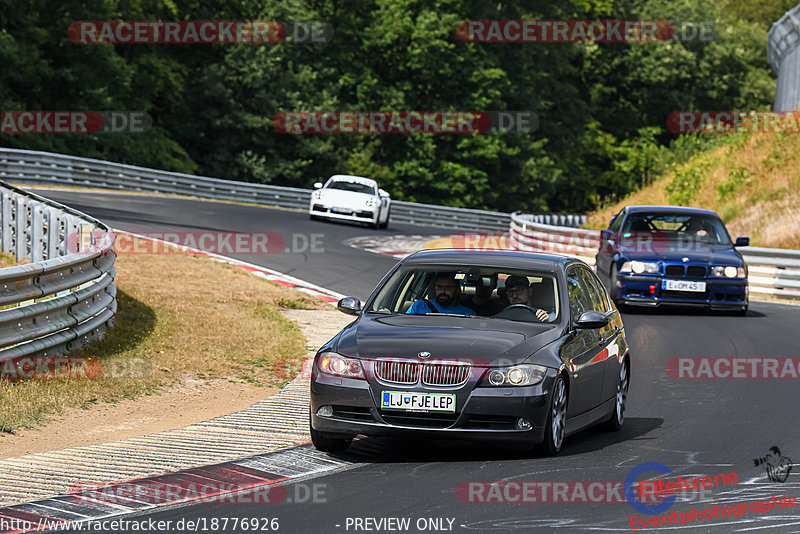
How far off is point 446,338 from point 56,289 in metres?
4.95

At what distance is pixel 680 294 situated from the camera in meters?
19.3

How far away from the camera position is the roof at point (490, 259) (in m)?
9.72

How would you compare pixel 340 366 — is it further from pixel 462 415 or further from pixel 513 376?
pixel 513 376

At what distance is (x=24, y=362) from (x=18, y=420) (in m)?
1.50

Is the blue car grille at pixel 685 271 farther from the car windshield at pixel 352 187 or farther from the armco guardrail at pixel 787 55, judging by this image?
the armco guardrail at pixel 787 55

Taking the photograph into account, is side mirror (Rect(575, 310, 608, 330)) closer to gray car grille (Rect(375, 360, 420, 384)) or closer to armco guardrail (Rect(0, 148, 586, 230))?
gray car grille (Rect(375, 360, 420, 384))

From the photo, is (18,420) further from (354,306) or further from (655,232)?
(655,232)

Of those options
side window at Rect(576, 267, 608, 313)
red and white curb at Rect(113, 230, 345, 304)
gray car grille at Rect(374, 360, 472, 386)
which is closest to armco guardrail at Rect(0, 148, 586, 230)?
red and white curb at Rect(113, 230, 345, 304)

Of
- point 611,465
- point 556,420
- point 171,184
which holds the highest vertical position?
point 556,420

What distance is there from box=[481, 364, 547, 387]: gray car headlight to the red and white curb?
11.4m

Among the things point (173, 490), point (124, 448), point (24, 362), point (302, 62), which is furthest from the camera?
point (302, 62)

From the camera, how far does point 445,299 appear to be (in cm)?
970

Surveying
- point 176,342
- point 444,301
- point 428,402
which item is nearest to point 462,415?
point 428,402

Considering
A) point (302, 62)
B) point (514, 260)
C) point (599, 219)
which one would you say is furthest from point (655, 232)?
point (302, 62)
